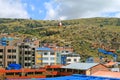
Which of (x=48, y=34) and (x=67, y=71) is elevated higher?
(x=48, y=34)

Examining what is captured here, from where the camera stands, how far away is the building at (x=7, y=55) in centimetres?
8412

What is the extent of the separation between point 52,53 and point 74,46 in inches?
1946

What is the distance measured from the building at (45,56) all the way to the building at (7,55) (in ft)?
57.2

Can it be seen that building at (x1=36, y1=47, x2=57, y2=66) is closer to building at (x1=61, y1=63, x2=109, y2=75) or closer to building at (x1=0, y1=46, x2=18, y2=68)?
building at (x1=0, y1=46, x2=18, y2=68)

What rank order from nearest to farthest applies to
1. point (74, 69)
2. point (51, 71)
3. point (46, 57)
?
point (74, 69) → point (51, 71) → point (46, 57)

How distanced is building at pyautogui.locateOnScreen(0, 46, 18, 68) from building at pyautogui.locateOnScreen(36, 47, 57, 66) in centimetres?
1742

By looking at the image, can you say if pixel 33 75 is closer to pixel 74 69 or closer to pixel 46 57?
pixel 74 69

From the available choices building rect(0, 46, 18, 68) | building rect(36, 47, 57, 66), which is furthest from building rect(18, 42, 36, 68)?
building rect(36, 47, 57, 66)

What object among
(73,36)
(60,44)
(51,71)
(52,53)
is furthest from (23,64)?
(73,36)

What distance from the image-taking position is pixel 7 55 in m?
84.8

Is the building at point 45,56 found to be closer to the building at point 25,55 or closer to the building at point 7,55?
the building at point 25,55

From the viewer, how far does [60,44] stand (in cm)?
15412

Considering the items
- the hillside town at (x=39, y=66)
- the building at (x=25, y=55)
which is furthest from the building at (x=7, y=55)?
the building at (x=25, y=55)

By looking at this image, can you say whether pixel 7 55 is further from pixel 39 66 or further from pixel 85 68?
pixel 85 68
